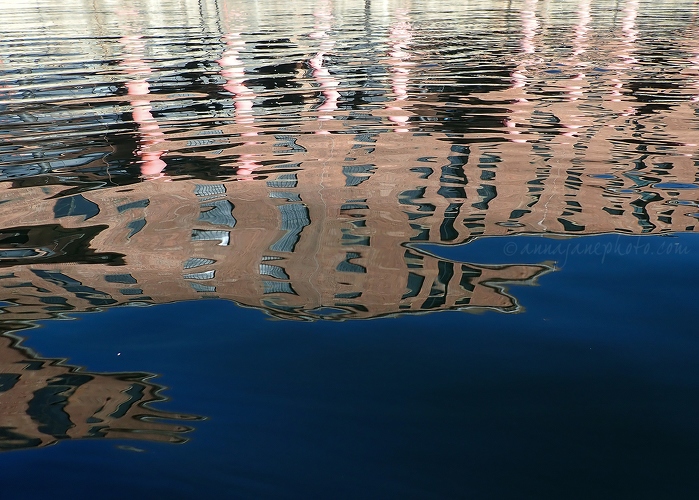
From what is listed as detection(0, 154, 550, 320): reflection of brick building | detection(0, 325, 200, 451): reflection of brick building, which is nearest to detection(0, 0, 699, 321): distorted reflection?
detection(0, 154, 550, 320): reflection of brick building

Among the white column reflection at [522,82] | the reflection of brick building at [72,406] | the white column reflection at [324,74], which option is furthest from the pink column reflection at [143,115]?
the white column reflection at [522,82]

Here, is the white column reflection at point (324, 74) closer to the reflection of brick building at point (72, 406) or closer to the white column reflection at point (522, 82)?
the white column reflection at point (522, 82)

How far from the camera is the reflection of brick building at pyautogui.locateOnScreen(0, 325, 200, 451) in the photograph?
228 centimetres

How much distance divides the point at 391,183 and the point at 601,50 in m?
11.9

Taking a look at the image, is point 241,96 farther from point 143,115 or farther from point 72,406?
point 72,406

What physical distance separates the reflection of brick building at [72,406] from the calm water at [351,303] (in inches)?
0.4

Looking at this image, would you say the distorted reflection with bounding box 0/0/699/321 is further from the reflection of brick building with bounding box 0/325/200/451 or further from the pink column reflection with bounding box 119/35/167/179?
the reflection of brick building with bounding box 0/325/200/451

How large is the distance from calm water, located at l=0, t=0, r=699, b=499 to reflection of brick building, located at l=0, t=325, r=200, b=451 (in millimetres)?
11

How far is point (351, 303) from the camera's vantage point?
3191 millimetres

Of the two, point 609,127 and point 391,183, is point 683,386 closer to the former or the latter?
point 391,183

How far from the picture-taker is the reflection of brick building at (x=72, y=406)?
2.28m

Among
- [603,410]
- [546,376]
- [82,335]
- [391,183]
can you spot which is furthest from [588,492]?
[391,183]

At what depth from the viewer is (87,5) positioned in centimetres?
3338

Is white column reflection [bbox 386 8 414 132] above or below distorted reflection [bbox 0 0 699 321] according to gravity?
below
